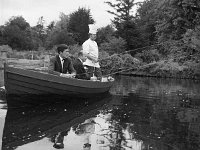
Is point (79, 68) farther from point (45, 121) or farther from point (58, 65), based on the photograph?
point (45, 121)

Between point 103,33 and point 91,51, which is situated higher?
point 103,33

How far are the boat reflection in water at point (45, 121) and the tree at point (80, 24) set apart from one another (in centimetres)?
4089

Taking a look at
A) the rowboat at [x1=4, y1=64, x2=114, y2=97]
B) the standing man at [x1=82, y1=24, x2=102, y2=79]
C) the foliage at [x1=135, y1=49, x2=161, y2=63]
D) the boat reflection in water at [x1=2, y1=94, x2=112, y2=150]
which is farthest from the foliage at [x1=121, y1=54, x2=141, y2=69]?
the rowboat at [x1=4, y1=64, x2=114, y2=97]

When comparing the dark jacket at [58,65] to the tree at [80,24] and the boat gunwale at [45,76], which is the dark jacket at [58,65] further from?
the tree at [80,24]

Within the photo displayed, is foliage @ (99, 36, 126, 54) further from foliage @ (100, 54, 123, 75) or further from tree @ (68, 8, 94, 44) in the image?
tree @ (68, 8, 94, 44)

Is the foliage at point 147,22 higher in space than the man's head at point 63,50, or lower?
higher

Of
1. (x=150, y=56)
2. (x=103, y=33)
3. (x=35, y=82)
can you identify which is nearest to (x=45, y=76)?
(x=35, y=82)

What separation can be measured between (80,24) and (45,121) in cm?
4550

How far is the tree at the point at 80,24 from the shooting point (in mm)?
52094

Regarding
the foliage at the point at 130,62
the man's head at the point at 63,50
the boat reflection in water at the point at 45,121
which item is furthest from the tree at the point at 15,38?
the man's head at the point at 63,50

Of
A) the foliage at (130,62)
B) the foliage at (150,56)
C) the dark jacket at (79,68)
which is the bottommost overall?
the dark jacket at (79,68)

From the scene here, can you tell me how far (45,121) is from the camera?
7898 millimetres

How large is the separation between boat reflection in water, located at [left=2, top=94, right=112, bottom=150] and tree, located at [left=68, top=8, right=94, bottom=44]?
40.9 metres

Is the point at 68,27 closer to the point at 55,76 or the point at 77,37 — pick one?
the point at 77,37
